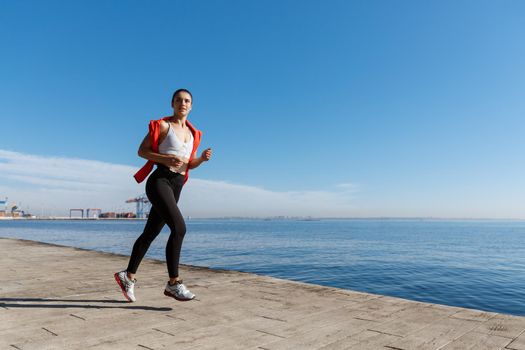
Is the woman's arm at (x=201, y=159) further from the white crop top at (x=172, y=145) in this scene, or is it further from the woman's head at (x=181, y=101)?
the woman's head at (x=181, y=101)

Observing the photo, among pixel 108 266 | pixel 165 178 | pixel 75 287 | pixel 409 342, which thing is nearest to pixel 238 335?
pixel 409 342

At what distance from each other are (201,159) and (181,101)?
2.27 feet

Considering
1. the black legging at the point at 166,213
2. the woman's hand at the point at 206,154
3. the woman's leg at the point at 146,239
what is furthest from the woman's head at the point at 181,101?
the woman's leg at the point at 146,239

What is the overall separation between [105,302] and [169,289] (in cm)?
73

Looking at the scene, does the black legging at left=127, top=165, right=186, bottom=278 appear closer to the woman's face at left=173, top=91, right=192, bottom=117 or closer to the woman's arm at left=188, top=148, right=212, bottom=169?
the woman's arm at left=188, top=148, right=212, bottom=169

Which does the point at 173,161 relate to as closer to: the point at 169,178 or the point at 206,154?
the point at 169,178

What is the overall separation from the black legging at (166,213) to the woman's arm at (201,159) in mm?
205

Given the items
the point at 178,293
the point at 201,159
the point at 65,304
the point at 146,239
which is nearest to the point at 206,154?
the point at 201,159

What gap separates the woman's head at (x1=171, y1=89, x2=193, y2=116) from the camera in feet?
12.7

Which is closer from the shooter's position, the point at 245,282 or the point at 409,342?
the point at 409,342

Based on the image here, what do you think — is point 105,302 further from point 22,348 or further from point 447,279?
point 447,279

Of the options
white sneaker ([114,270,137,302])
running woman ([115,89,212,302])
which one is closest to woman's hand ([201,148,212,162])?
running woman ([115,89,212,302])

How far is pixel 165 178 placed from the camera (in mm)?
3656

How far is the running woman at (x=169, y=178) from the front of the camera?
359 cm
